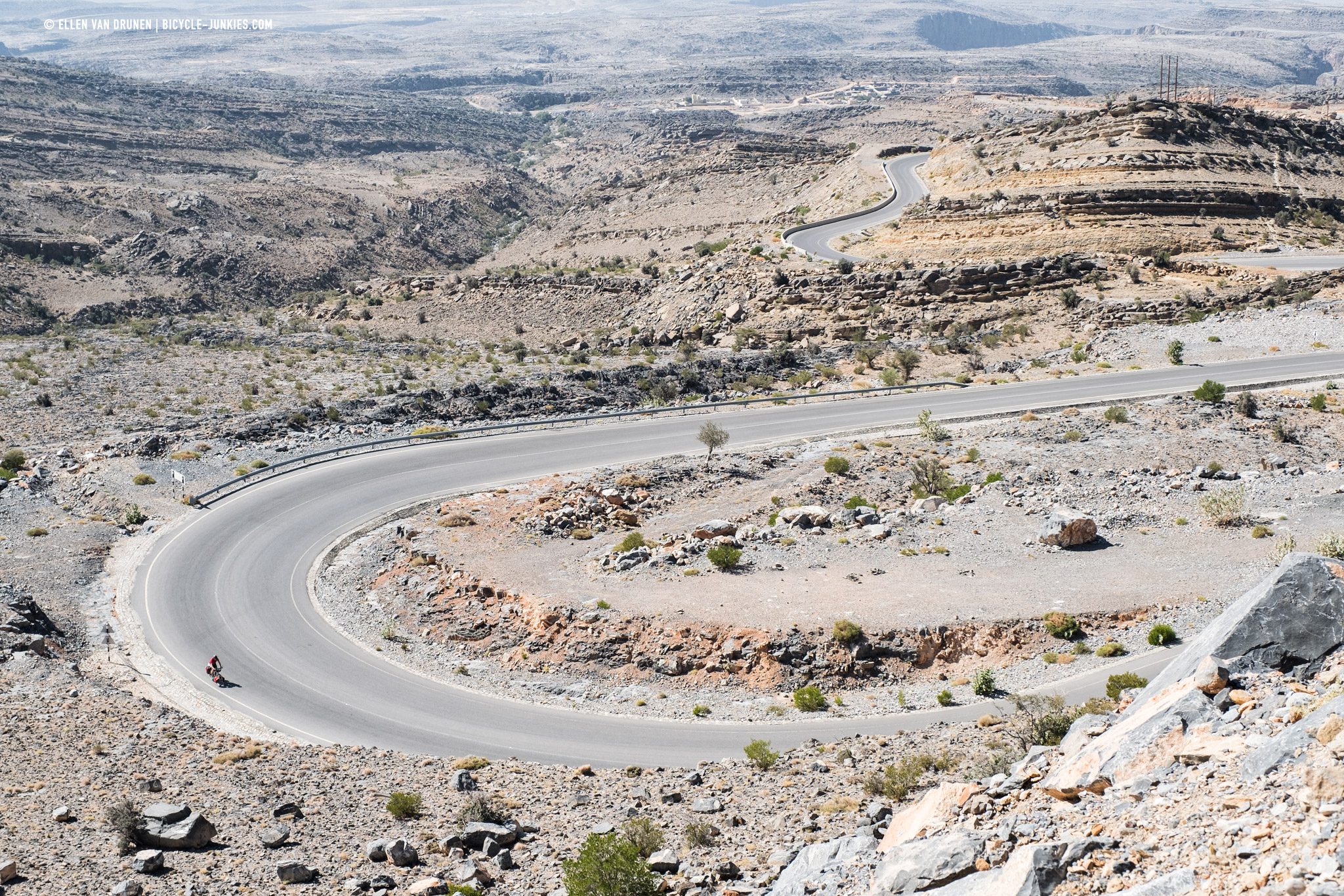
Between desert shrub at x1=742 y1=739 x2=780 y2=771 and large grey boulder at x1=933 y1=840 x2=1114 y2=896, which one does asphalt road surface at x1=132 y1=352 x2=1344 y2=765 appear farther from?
large grey boulder at x1=933 y1=840 x2=1114 y2=896

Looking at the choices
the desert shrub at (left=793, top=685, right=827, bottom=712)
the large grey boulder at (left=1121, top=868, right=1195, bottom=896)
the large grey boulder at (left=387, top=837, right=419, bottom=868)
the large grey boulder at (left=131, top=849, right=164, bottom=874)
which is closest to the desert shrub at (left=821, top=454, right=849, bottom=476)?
the desert shrub at (left=793, top=685, right=827, bottom=712)

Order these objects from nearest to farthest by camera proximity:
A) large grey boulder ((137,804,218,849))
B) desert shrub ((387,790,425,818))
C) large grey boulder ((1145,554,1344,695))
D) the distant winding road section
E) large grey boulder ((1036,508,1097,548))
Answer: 1. large grey boulder ((1145,554,1344,695))
2. large grey boulder ((137,804,218,849))
3. desert shrub ((387,790,425,818))
4. large grey boulder ((1036,508,1097,548))
5. the distant winding road section

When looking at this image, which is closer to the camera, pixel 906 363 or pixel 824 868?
pixel 824 868

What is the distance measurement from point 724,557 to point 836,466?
8337 mm

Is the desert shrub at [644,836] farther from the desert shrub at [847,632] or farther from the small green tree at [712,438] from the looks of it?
the small green tree at [712,438]

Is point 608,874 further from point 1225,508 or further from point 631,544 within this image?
point 1225,508

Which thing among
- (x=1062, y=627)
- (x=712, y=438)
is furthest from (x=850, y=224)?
(x=1062, y=627)

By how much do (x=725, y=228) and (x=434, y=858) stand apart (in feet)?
239

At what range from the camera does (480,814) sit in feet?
51.9

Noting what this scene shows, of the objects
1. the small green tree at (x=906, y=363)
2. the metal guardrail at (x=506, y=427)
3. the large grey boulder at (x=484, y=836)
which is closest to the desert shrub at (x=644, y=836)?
the large grey boulder at (x=484, y=836)

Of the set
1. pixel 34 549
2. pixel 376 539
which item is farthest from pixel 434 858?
pixel 34 549

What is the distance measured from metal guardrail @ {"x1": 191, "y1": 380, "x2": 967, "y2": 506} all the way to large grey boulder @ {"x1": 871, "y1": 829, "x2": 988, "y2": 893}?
94.3 feet

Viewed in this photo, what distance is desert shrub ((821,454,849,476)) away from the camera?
32875 mm

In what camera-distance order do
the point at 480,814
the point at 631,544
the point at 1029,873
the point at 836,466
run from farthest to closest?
the point at 836,466 → the point at 631,544 → the point at 480,814 → the point at 1029,873
